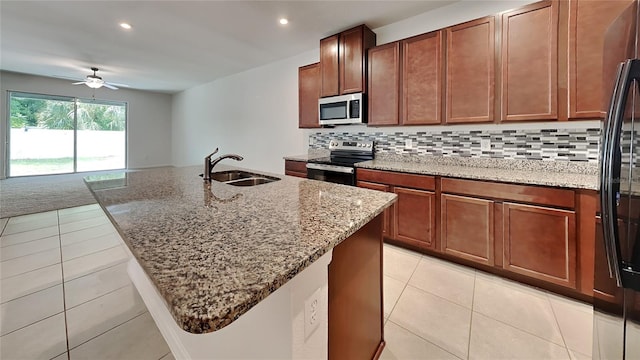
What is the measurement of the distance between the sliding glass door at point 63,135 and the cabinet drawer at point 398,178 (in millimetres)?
7653

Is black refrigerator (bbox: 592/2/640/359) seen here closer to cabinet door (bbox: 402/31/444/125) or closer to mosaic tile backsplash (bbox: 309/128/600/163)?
mosaic tile backsplash (bbox: 309/128/600/163)

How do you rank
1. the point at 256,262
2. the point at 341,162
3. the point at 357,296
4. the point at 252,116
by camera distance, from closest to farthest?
the point at 256,262, the point at 357,296, the point at 341,162, the point at 252,116

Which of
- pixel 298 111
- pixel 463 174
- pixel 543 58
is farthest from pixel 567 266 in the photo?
pixel 298 111

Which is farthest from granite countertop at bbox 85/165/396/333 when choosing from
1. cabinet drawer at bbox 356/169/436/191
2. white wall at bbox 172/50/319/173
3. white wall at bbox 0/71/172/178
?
white wall at bbox 0/71/172/178

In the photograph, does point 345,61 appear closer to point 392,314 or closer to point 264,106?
point 264,106

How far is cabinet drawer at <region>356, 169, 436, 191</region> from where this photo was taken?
2.43 m

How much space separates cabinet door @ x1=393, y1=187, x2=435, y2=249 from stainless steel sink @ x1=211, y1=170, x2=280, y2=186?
135 centimetres

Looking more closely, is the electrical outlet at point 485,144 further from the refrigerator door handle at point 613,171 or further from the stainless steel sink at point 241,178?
the stainless steel sink at point 241,178

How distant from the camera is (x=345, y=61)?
321cm

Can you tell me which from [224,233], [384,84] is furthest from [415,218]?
[224,233]

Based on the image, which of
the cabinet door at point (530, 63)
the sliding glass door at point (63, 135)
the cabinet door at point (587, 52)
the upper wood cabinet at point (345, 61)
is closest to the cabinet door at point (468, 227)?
the cabinet door at point (530, 63)

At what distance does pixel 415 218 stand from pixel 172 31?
12.6 feet

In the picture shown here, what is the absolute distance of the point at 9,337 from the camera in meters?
1.51

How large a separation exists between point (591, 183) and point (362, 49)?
2449 millimetres
